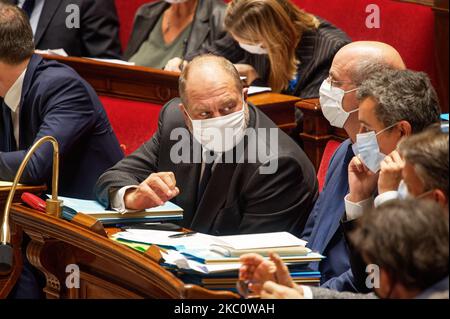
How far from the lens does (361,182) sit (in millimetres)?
3193

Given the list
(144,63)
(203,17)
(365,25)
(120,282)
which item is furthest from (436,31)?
(120,282)

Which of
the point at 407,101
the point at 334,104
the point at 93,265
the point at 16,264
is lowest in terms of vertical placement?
the point at 16,264

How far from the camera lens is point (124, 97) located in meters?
5.28

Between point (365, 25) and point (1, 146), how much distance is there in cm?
195

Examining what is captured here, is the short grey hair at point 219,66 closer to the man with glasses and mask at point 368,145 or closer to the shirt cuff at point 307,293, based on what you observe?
the man with glasses and mask at point 368,145

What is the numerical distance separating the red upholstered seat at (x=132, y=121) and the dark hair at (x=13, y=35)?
0.85 meters

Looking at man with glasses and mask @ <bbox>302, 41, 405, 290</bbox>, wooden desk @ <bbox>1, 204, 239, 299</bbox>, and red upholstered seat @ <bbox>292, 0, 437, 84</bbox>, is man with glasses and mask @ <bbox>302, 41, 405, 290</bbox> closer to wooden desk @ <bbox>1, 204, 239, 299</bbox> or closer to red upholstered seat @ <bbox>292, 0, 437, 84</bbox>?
wooden desk @ <bbox>1, 204, 239, 299</bbox>

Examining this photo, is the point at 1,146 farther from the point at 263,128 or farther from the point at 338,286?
the point at 338,286

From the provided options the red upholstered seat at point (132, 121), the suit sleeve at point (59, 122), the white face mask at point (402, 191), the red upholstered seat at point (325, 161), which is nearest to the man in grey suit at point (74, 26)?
the red upholstered seat at point (132, 121)

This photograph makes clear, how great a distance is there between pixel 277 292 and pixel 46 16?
12.9 ft

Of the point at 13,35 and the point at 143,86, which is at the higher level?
the point at 13,35

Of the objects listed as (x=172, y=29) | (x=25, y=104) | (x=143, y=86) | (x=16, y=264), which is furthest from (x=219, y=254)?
(x=172, y=29)

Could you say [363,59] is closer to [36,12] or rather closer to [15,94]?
[15,94]

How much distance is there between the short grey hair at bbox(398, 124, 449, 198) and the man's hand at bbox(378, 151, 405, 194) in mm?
479
